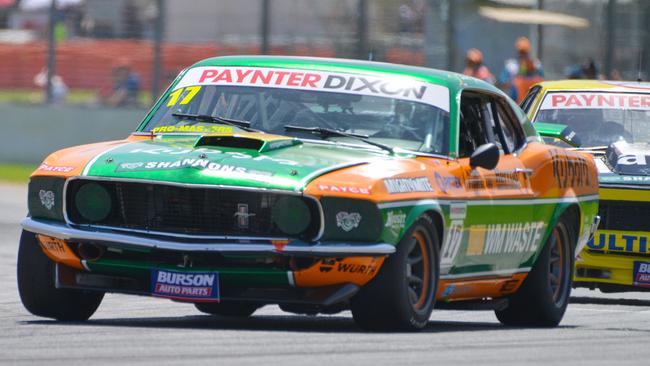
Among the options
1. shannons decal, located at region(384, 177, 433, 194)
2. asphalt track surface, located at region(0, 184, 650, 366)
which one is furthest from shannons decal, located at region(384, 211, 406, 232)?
asphalt track surface, located at region(0, 184, 650, 366)

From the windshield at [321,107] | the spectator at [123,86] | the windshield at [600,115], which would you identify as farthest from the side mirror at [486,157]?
the spectator at [123,86]

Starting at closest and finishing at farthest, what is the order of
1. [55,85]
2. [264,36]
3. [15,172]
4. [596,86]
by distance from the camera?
1. [596,86]
2. [264,36]
3. [15,172]
4. [55,85]

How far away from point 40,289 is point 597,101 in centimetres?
589

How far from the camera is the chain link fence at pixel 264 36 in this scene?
26031 millimetres

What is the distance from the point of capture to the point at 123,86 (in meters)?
27.4

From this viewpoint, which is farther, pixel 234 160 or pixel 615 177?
→ pixel 615 177

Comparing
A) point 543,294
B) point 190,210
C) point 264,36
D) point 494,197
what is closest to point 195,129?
point 190,210

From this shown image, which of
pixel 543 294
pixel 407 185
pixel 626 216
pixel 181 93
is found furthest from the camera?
pixel 626 216

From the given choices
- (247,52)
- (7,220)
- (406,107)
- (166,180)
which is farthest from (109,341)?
(247,52)

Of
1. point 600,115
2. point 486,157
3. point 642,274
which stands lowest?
point 642,274

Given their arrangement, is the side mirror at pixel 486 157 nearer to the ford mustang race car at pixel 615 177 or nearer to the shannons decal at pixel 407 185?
the shannons decal at pixel 407 185

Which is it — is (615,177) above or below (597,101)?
below

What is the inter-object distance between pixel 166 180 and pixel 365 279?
1078mm

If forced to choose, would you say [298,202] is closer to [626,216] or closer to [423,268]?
[423,268]
